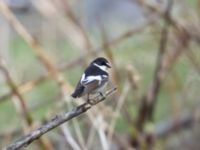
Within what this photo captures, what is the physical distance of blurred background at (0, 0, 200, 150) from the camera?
2197mm

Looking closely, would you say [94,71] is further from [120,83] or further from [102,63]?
[120,83]

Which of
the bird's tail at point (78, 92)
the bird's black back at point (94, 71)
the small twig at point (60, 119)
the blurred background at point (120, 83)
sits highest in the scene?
the bird's black back at point (94, 71)

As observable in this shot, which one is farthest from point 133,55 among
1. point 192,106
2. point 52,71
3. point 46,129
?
point 46,129

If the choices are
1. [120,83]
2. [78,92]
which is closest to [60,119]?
[78,92]

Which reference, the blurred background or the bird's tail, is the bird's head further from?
the blurred background

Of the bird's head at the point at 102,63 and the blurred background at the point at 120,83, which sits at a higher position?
the bird's head at the point at 102,63

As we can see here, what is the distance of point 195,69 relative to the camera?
8.43ft

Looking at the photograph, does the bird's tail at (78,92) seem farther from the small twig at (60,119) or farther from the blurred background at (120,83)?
the blurred background at (120,83)

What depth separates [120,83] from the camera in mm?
2756

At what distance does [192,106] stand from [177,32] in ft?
1.98

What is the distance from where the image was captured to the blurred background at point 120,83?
2.20 m

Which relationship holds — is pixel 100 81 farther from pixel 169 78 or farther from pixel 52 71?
pixel 169 78

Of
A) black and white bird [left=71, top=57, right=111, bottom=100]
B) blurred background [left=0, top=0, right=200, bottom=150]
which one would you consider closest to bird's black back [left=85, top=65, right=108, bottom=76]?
black and white bird [left=71, top=57, right=111, bottom=100]

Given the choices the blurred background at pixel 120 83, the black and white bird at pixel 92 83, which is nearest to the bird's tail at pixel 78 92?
the black and white bird at pixel 92 83
